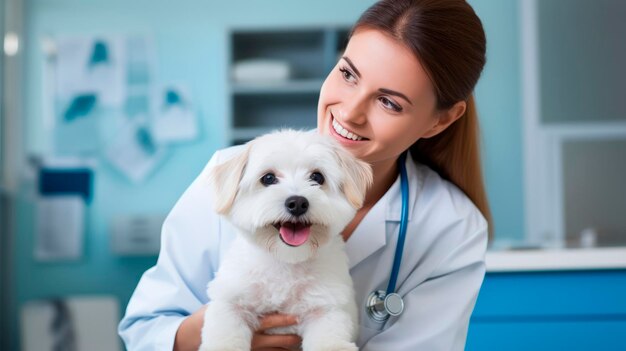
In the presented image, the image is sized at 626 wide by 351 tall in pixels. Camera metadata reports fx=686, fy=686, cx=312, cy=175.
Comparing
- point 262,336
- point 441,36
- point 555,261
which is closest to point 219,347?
point 262,336

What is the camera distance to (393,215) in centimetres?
142

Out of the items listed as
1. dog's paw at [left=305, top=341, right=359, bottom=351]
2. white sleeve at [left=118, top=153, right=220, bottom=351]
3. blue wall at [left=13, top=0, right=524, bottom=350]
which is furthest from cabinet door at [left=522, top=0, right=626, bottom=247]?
dog's paw at [left=305, top=341, right=359, bottom=351]

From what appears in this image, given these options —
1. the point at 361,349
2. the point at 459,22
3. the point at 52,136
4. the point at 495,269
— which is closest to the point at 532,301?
the point at 495,269

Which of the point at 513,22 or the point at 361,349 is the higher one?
the point at 513,22

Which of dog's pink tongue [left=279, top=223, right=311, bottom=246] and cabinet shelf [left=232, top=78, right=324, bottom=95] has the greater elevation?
cabinet shelf [left=232, top=78, right=324, bottom=95]

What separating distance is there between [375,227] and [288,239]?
36cm

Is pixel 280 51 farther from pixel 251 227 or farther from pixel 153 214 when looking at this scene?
pixel 251 227

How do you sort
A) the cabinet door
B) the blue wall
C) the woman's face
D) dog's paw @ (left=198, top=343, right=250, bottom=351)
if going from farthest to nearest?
the blue wall
the cabinet door
the woman's face
dog's paw @ (left=198, top=343, right=250, bottom=351)

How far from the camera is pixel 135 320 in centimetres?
137

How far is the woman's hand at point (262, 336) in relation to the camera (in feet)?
3.77

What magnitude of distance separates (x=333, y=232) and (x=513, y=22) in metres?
3.15

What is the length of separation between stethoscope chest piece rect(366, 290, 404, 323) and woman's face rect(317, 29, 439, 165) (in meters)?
0.27

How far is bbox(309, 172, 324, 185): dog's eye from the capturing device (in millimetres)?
1136

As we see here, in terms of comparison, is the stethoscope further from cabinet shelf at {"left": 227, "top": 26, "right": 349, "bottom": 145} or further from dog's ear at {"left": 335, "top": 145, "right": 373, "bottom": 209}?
cabinet shelf at {"left": 227, "top": 26, "right": 349, "bottom": 145}
